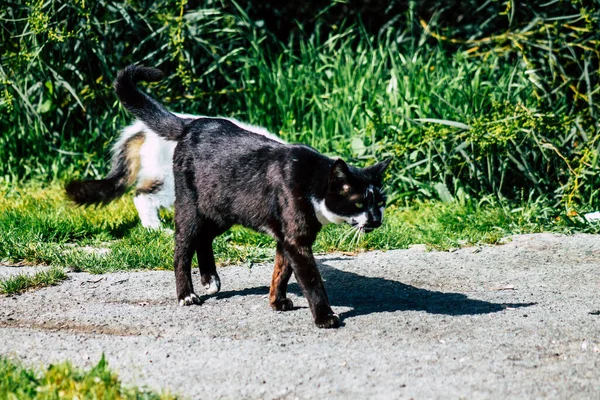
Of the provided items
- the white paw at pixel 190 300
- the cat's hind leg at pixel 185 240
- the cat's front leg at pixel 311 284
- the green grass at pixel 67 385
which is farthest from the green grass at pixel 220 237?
the green grass at pixel 67 385

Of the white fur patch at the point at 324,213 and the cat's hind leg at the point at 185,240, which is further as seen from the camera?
the cat's hind leg at the point at 185,240

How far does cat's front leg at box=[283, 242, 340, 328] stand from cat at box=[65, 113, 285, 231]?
1729 millimetres

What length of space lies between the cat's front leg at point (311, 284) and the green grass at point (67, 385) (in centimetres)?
120

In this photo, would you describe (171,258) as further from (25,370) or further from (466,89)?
(466,89)

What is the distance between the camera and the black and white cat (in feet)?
14.9

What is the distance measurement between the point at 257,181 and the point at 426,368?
1.56 meters

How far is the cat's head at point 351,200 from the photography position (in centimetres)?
454

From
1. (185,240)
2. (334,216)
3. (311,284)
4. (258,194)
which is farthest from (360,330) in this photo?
(185,240)

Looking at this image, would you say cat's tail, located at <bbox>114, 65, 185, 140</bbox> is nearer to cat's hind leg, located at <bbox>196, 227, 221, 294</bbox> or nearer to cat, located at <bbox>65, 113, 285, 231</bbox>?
cat's hind leg, located at <bbox>196, 227, 221, 294</bbox>

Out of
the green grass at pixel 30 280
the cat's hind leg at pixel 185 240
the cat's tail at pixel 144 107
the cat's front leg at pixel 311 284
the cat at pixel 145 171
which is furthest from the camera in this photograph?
the cat at pixel 145 171

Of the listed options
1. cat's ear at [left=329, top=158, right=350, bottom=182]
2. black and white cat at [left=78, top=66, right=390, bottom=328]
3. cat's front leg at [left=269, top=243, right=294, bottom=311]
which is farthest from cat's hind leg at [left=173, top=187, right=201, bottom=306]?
cat's ear at [left=329, top=158, right=350, bottom=182]

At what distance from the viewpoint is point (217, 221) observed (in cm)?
504

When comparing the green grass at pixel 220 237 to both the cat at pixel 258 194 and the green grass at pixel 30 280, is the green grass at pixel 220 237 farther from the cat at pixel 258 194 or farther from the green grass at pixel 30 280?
the cat at pixel 258 194

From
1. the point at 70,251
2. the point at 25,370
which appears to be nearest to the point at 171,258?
the point at 70,251
